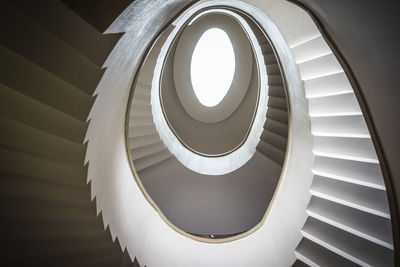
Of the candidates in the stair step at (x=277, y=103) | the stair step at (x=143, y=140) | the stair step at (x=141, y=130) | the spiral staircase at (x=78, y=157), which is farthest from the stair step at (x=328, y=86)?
the stair step at (x=143, y=140)

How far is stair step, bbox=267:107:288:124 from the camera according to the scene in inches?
247

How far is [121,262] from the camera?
3.16 metres

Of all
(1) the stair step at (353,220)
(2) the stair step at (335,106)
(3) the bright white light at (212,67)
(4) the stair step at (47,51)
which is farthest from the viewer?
(3) the bright white light at (212,67)

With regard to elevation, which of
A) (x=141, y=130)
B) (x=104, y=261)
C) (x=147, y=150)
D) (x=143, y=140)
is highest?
(x=141, y=130)

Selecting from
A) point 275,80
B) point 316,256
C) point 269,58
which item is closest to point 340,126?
point 316,256

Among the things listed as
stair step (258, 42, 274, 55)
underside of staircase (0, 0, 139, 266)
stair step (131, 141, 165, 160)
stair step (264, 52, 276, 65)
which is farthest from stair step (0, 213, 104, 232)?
stair step (258, 42, 274, 55)

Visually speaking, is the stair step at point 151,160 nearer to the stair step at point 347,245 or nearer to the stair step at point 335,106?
the stair step at point 347,245

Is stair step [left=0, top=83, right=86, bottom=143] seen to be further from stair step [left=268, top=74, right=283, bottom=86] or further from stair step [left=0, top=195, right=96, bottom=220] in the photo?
stair step [left=268, top=74, right=283, bottom=86]

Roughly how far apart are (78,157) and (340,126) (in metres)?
2.88

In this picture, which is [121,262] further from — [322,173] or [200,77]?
[200,77]

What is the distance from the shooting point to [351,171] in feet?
10.8

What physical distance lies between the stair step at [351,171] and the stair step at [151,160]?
4.42m

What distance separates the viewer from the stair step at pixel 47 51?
1.44m

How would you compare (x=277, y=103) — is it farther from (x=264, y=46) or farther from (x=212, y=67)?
(x=212, y=67)
